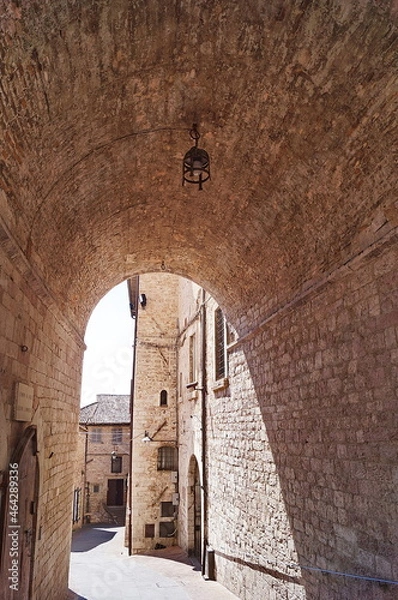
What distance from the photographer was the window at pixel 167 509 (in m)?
15.2

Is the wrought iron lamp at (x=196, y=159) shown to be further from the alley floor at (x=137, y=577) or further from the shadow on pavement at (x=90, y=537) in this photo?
the shadow on pavement at (x=90, y=537)

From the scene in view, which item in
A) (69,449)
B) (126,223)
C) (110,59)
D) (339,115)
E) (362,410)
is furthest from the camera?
(69,449)

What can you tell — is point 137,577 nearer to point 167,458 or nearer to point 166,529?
point 166,529

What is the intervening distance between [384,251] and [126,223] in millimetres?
4103

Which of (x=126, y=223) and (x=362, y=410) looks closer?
(x=362, y=410)

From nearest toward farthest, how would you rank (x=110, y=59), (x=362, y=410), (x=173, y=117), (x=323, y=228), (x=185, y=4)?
(x=185, y=4) → (x=110, y=59) → (x=362, y=410) → (x=173, y=117) → (x=323, y=228)

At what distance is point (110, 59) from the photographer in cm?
374

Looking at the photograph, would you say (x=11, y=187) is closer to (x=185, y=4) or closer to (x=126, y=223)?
(x=185, y=4)

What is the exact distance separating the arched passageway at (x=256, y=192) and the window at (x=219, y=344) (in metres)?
3.48

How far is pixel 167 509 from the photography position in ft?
50.1

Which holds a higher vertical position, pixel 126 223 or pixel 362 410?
pixel 126 223

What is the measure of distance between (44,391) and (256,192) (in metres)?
3.73

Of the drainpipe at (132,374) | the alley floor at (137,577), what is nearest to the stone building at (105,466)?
the alley floor at (137,577)

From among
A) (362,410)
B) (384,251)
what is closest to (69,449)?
(362,410)
